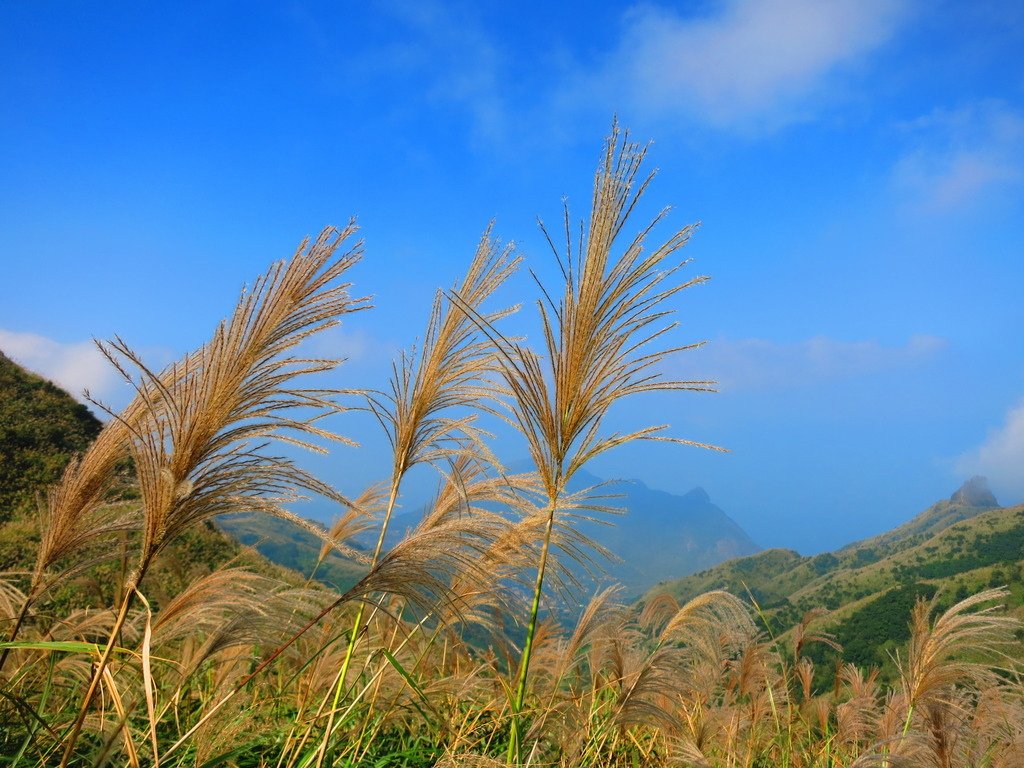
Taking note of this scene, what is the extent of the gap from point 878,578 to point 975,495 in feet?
405

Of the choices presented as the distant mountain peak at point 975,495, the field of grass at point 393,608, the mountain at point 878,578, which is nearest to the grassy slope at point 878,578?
the mountain at point 878,578

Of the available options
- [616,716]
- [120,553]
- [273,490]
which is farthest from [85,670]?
[616,716]

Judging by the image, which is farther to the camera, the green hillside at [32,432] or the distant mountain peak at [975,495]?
the distant mountain peak at [975,495]

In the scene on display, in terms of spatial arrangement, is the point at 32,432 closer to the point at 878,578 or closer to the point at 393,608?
the point at 393,608

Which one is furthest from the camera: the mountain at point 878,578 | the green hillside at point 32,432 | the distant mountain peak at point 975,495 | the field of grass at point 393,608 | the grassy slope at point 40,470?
the distant mountain peak at point 975,495

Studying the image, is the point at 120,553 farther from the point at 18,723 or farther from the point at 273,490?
the point at 18,723

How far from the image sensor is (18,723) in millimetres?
2777

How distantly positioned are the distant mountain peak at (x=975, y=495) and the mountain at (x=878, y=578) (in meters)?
62.8

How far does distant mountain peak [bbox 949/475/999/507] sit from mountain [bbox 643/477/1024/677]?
62798 mm

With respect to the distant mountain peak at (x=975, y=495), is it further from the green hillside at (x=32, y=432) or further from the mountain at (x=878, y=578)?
the green hillside at (x=32, y=432)

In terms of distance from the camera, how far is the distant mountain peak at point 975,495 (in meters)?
141

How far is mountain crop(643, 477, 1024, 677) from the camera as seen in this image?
37906mm

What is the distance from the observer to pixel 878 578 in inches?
2191

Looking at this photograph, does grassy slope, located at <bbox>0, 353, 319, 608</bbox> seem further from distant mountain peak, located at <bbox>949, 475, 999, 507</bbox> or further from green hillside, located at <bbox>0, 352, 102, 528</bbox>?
distant mountain peak, located at <bbox>949, 475, 999, 507</bbox>
